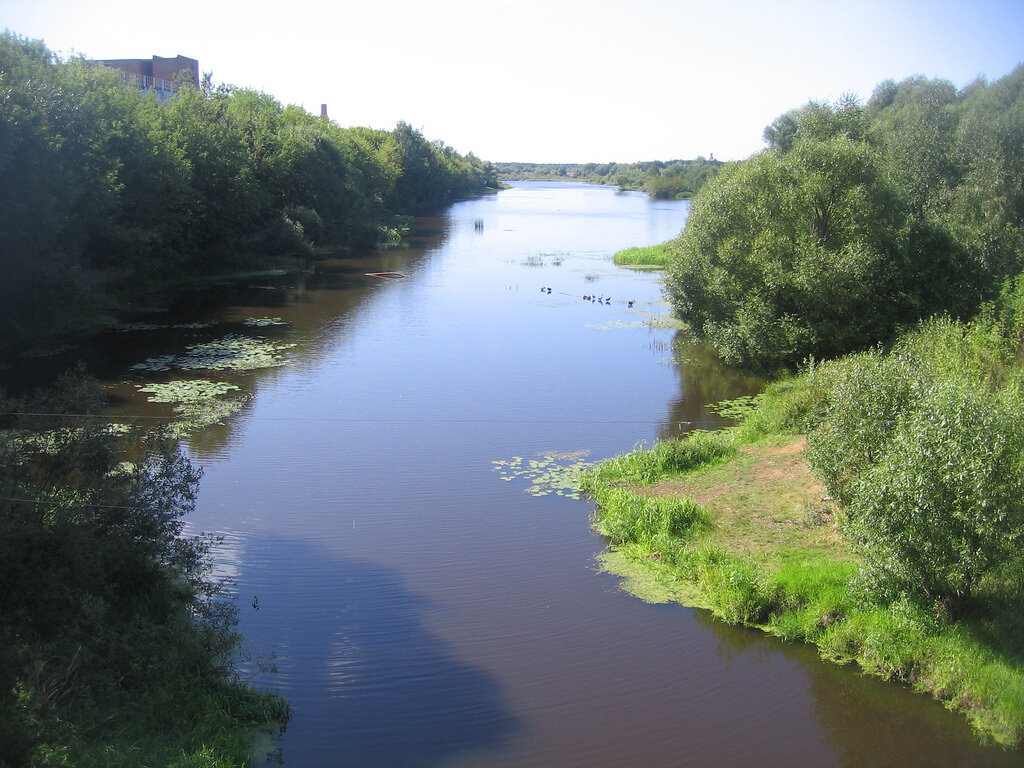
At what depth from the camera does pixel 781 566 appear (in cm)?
1215

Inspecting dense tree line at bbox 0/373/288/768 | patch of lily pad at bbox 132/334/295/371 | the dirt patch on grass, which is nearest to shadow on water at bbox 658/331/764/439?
the dirt patch on grass

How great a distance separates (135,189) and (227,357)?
13.1m

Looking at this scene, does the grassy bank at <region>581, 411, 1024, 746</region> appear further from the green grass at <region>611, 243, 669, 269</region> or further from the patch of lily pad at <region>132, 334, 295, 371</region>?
the green grass at <region>611, 243, 669, 269</region>

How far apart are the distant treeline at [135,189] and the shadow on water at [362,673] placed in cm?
1840

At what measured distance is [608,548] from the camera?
45.4 feet

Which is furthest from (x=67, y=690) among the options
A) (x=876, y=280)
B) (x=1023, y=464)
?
(x=876, y=280)

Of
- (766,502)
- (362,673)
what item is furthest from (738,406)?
(362,673)

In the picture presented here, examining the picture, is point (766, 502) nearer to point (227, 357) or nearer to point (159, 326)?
point (227, 357)

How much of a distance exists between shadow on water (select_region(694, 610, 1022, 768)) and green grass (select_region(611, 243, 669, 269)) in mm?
40169

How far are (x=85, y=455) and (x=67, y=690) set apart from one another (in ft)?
12.4

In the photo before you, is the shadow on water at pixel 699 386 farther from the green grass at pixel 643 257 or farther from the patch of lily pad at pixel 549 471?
the green grass at pixel 643 257

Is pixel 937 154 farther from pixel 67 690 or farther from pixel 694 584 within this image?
pixel 67 690

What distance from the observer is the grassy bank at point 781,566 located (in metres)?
9.71

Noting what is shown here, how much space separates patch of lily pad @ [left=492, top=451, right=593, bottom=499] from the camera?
16.1 meters
